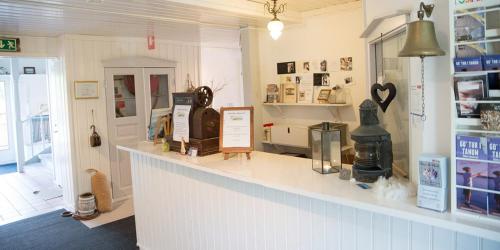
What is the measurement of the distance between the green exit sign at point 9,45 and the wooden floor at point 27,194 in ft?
7.17

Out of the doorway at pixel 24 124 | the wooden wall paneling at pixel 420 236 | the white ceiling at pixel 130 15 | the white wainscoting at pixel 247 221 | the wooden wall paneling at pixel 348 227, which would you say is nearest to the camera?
the wooden wall paneling at pixel 420 236

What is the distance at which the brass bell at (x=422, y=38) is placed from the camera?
1.51 m

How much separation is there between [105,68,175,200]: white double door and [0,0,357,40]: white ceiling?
755 mm

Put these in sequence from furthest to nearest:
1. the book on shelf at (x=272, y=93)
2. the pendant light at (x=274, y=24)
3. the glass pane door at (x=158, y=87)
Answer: the glass pane door at (x=158, y=87) < the book on shelf at (x=272, y=93) < the pendant light at (x=274, y=24)

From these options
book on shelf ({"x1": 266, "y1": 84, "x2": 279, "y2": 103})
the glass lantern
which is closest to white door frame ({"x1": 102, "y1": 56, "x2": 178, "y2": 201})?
book on shelf ({"x1": 266, "y1": 84, "x2": 279, "y2": 103})

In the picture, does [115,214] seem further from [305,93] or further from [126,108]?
[305,93]

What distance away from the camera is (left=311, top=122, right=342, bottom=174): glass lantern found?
2160 mm

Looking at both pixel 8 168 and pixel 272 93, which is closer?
pixel 272 93

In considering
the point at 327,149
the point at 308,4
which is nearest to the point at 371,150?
the point at 327,149

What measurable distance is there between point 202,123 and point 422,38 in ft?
5.58

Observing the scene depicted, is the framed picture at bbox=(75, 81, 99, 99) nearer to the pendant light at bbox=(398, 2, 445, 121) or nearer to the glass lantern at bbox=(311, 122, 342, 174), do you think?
the glass lantern at bbox=(311, 122, 342, 174)

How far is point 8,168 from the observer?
8.06 meters

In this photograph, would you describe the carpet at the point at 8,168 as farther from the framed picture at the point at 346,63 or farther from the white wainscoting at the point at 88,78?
the framed picture at the point at 346,63

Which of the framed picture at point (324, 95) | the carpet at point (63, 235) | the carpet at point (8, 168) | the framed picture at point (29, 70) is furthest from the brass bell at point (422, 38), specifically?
the carpet at point (8, 168)
